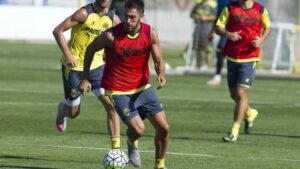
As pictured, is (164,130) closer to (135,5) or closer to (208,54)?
(135,5)

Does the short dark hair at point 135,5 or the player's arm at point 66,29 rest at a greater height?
the short dark hair at point 135,5

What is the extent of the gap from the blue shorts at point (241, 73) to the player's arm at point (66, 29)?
3551mm

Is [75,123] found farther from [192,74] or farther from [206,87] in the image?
[192,74]

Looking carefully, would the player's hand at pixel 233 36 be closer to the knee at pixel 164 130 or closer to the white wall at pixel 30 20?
the knee at pixel 164 130

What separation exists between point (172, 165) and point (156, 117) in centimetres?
113

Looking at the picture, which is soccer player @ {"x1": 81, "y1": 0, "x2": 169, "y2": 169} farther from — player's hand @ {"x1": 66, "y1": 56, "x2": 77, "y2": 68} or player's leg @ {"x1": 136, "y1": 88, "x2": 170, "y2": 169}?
player's hand @ {"x1": 66, "y1": 56, "x2": 77, "y2": 68}

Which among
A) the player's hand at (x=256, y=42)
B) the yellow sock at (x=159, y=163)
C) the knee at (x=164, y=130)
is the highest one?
the knee at (x=164, y=130)

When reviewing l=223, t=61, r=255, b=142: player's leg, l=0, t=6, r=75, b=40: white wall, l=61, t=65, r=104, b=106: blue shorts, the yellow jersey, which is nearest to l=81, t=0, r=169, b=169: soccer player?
l=61, t=65, r=104, b=106: blue shorts

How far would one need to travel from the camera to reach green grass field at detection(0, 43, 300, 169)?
1391cm

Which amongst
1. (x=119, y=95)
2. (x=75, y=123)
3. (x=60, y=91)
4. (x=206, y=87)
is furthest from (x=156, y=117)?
(x=206, y=87)

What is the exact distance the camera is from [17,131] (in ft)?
55.7

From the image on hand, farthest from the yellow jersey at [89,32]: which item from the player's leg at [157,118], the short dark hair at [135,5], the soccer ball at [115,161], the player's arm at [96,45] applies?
the soccer ball at [115,161]

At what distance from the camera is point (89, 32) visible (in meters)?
14.8

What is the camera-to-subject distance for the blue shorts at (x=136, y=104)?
41.2ft
